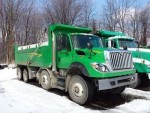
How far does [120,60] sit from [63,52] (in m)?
2.49

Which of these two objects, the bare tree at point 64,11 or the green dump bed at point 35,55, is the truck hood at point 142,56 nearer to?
the green dump bed at point 35,55

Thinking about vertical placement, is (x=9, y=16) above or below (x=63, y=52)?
above

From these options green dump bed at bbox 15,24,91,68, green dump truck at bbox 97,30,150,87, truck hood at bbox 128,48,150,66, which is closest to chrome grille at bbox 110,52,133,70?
green dump truck at bbox 97,30,150,87

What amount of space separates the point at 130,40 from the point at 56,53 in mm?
4671

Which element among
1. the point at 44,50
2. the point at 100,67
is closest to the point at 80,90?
the point at 100,67

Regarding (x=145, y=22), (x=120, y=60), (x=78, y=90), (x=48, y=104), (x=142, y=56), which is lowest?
(x=48, y=104)

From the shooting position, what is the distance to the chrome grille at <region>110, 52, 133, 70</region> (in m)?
8.82

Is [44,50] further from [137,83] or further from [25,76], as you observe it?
[137,83]

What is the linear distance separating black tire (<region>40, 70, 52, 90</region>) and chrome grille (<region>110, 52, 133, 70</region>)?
3.64m

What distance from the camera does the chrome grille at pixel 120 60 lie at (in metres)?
8.82

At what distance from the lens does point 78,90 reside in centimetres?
921

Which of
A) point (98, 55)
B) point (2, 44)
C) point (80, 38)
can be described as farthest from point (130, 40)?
point (2, 44)

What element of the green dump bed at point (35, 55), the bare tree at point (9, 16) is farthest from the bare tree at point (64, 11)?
the green dump bed at point (35, 55)

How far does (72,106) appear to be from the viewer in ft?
28.4
